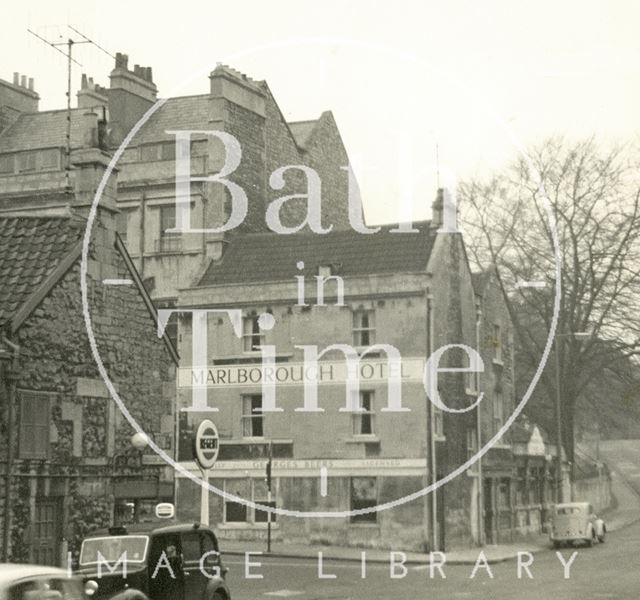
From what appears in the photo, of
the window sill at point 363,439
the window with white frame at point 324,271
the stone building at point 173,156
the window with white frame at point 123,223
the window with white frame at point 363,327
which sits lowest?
A: the window sill at point 363,439

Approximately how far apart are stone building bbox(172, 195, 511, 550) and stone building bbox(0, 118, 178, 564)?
14675 millimetres

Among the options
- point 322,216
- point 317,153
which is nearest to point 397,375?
point 322,216

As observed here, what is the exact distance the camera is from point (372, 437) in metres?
43.1

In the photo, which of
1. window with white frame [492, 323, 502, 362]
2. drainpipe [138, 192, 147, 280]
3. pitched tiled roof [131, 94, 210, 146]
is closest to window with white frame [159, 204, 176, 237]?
drainpipe [138, 192, 147, 280]

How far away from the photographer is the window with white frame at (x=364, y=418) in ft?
142

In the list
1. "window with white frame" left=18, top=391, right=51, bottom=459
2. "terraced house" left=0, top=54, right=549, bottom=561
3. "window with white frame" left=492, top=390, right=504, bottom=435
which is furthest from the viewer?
"window with white frame" left=492, top=390, right=504, bottom=435

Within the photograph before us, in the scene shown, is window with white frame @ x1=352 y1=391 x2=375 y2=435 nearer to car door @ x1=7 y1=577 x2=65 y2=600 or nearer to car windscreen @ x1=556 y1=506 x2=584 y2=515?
car windscreen @ x1=556 y1=506 x2=584 y2=515

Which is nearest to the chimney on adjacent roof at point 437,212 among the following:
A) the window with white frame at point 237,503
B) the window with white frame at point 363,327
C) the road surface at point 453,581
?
the window with white frame at point 363,327

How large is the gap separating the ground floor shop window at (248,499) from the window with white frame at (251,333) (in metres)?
4.49

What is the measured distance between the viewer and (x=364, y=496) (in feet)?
140

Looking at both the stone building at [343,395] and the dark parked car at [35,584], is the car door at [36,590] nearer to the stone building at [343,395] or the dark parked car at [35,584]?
the dark parked car at [35,584]

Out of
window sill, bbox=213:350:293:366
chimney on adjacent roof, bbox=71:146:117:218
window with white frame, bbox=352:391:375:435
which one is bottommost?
window with white frame, bbox=352:391:375:435

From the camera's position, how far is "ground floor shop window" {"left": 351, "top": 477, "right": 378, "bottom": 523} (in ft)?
140

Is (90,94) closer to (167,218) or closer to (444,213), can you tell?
(167,218)
